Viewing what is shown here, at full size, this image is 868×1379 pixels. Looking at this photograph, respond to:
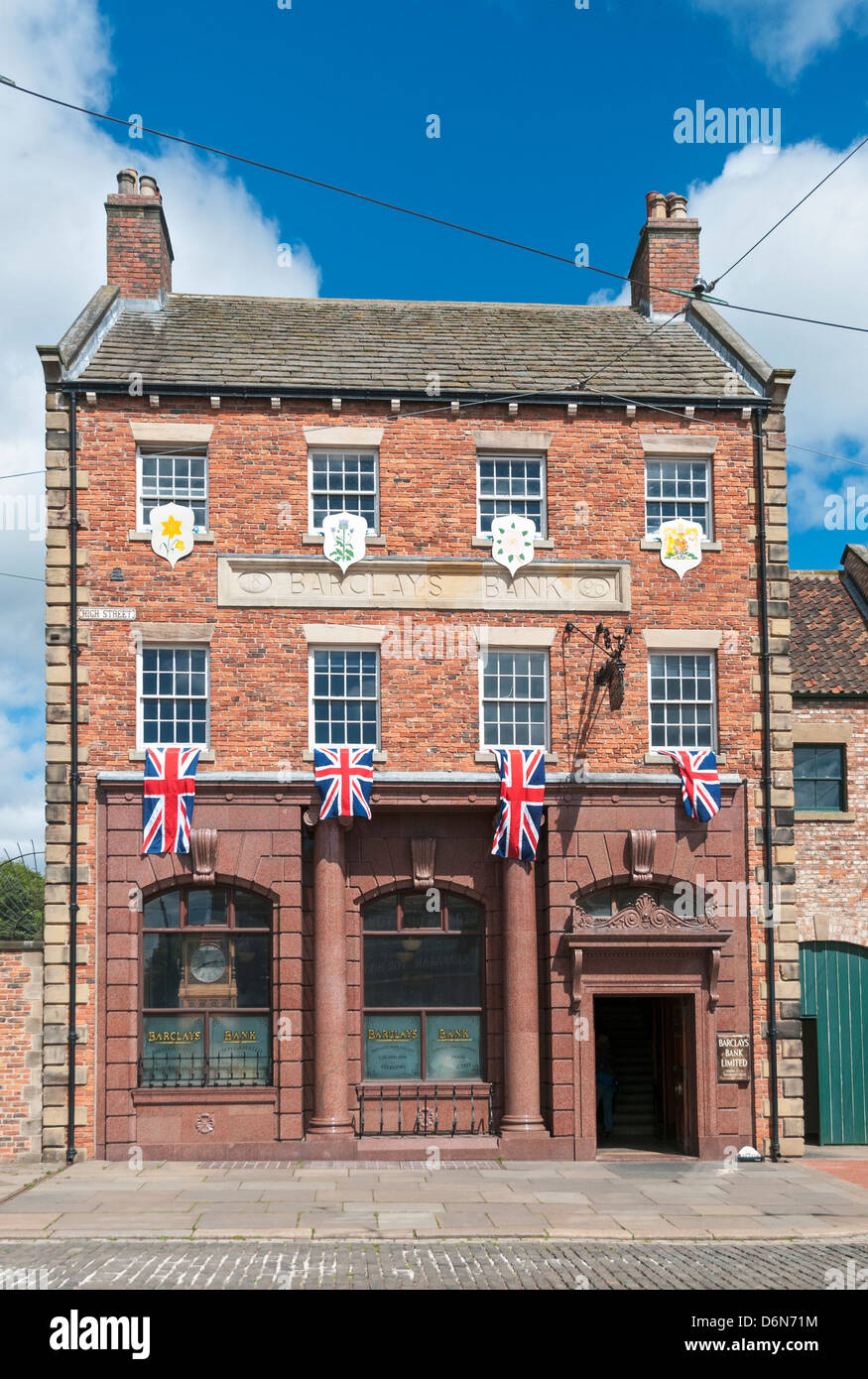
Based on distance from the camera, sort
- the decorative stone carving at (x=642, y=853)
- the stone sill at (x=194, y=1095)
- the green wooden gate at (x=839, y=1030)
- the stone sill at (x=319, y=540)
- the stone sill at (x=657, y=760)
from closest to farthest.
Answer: the stone sill at (x=194, y=1095) → the decorative stone carving at (x=642, y=853) → the stone sill at (x=657, y=760) → the stone sill at (x=319, y=540) → the green wooden gate at (x=839, y=1030)

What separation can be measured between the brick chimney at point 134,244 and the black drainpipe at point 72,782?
429 centimetres

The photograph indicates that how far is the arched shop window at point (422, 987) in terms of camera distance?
21.2 m

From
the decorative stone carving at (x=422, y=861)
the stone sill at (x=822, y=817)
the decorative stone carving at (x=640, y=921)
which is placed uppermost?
the stone sill at (x=822, y=817)

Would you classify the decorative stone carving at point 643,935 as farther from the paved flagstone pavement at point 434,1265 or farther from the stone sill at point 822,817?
the paved flagstone pavement at point 434,1265

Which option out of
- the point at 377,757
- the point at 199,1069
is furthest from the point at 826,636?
the point at 199,1069

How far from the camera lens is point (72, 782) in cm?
2084

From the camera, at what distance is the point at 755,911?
21656 millimetres

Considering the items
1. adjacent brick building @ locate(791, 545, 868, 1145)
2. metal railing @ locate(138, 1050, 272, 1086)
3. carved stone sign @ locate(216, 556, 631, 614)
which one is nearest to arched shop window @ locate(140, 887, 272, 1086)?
metal railing @ locate(138, 1050, 272, 1086)

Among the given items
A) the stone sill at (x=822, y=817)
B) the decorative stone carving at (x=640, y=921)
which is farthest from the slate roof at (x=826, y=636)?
the decorative stone carving at (x=640, y=921)

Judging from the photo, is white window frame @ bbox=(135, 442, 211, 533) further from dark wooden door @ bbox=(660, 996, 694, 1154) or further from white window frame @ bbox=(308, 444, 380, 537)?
dark wooden door @ bbox=(660, 996, 694, 1154)

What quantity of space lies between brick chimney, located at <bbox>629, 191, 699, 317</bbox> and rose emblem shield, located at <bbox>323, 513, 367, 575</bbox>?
26.6ft

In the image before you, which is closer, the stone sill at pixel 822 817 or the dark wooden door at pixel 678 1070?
the dark wooden door at pixel 678 1070

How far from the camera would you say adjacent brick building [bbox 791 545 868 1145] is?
24000 millimetres

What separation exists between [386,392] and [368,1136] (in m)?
11.6
